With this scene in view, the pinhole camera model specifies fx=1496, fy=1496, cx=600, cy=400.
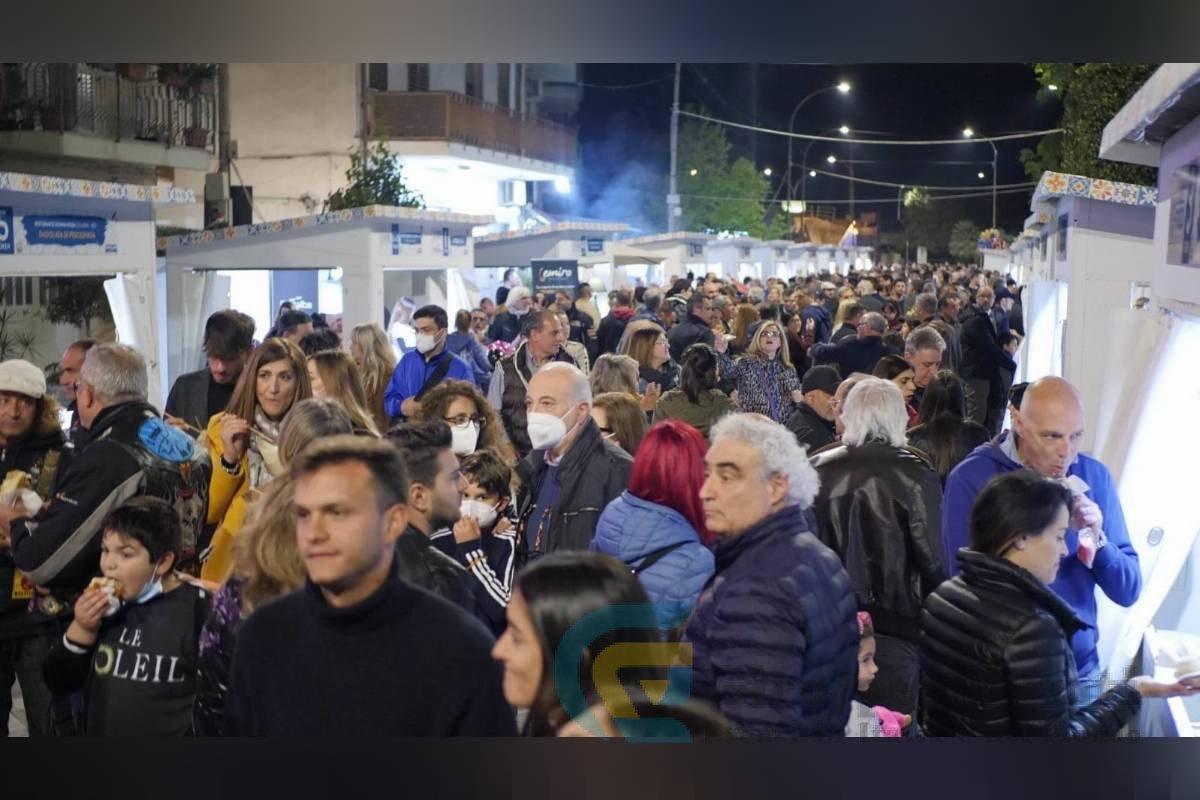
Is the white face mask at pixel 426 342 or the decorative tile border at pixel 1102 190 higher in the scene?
the decorative tile border at pixel 1102 190

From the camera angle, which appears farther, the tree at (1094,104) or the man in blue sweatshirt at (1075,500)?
the tree at (1094,104)

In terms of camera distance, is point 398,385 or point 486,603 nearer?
point 486,603

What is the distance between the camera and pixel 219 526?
5504 mm

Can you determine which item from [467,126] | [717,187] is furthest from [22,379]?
[717,187]

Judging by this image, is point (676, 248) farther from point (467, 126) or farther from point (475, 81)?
point (467, 126)

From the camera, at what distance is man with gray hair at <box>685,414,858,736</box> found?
407cm

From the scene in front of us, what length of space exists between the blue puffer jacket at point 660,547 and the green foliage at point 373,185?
854 cm

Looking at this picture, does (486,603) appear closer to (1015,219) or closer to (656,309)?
(656,309)

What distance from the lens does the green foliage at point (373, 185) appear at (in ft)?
42.9

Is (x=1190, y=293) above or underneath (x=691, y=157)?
underneath

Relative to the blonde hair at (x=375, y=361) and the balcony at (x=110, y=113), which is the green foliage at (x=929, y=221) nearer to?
the balcony at (x=110, y=113)

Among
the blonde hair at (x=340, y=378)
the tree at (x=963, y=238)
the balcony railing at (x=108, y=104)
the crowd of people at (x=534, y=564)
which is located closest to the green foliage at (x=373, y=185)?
the balcony railing at (x=108, y=104)

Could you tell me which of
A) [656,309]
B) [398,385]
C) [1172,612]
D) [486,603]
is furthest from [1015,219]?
[486,603]

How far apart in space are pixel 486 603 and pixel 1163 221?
156 inches
